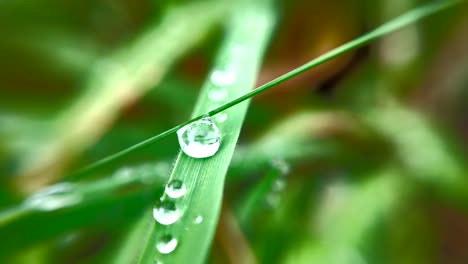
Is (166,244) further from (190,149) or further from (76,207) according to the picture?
(76,207)

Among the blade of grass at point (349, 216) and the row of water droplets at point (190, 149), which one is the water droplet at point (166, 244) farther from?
the blade of grass at point (349, 216)

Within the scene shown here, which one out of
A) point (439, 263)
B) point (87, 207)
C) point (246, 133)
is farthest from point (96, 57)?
point (439, 263)

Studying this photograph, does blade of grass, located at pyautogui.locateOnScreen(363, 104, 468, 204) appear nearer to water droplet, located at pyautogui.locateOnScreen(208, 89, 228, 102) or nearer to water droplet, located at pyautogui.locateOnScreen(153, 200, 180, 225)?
water droplet, located at pyautogui.locateOnScreen(208, 89, 228, 102)

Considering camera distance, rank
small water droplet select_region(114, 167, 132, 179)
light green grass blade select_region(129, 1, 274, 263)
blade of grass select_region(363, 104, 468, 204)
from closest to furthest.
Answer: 1. light green grass blade select_region(129, 1, 274, 263)
2. small water droplet select_region(114, 167, 132, 179)
3. blade of grass select_region(363, 104, 468, 204)

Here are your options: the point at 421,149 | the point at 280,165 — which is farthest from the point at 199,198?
the point at 421,149

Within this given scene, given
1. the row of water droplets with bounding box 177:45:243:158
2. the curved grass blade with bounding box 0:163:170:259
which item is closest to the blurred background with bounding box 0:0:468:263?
the curved grass blade with bounding box 0:163:170:259
